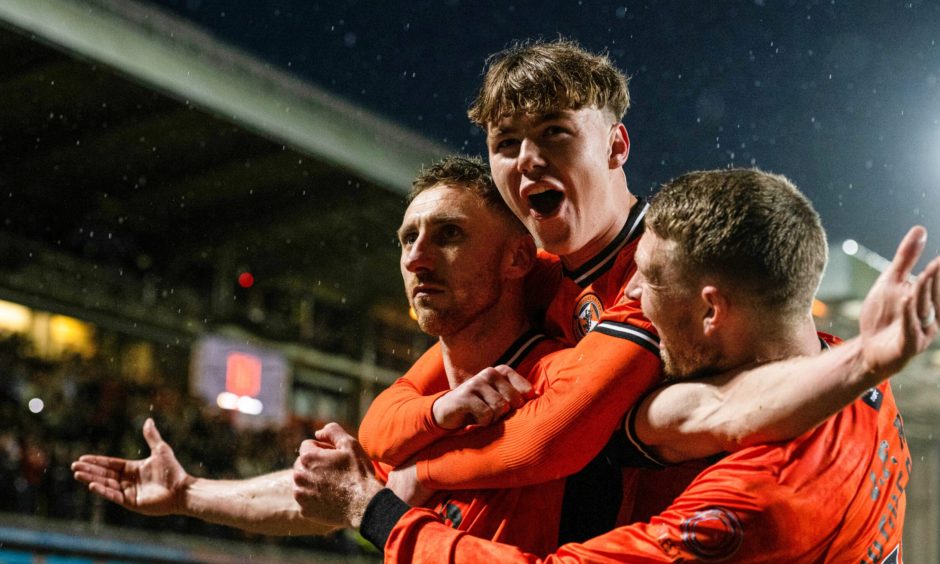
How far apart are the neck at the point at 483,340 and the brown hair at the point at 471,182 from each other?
274 mm

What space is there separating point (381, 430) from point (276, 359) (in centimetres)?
1751

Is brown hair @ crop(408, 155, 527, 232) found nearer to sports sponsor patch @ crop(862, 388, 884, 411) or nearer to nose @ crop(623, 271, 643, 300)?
nose @ crop(623, 271, 643, 300)

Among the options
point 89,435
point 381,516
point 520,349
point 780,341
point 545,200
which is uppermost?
point 89,435

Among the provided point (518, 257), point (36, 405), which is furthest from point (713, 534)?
point (36, 405)

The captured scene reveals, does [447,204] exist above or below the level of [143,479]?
above

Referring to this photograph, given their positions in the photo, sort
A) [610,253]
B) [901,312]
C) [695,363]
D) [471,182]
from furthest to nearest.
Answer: [471,182] → [610,253] → [695,363] → [901,312]

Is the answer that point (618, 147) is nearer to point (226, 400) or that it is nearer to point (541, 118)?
point (541, 118)

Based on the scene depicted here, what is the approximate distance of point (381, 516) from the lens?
259 cm

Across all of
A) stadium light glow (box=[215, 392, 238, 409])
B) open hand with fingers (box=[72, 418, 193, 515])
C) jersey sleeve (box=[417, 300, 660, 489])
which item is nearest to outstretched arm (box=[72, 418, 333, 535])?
open hand with fingers (box=[72, 418, 193, 515])

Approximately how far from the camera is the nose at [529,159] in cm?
262

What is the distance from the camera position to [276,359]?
19844 mm

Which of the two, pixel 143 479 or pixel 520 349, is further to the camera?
pixel 143 479

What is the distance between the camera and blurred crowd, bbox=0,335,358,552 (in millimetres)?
12383

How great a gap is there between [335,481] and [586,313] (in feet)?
2.72
